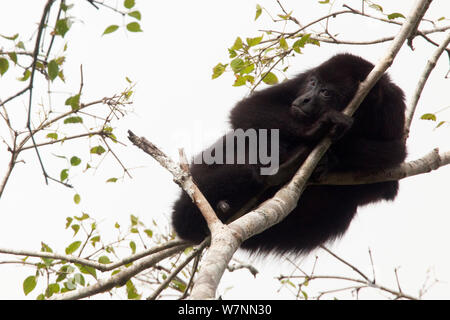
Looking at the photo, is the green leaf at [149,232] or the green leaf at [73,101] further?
the green leaf at [149,232]

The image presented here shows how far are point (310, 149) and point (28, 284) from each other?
2238mm

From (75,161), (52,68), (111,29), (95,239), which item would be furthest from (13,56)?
(95,239)

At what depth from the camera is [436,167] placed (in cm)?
398

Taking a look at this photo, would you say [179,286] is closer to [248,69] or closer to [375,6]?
[248,69]

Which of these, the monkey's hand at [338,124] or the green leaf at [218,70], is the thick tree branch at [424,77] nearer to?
the monkey's hand at [338,124]

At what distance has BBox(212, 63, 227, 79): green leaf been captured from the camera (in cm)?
427

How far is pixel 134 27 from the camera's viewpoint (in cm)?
302

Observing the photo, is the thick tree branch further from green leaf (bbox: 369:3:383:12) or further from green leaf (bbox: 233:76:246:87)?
green leaf (bbox: 233:76:246:87)

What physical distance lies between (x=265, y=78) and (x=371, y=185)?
48.4 inches

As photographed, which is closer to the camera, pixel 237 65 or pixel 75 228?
pixel 237 65

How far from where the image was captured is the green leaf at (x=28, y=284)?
3.87 meters

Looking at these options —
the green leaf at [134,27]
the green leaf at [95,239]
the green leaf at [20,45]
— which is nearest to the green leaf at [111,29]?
the green leaf at [134,27]

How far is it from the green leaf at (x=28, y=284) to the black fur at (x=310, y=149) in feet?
3.56

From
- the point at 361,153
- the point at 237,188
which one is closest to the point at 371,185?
the point at 361,153
